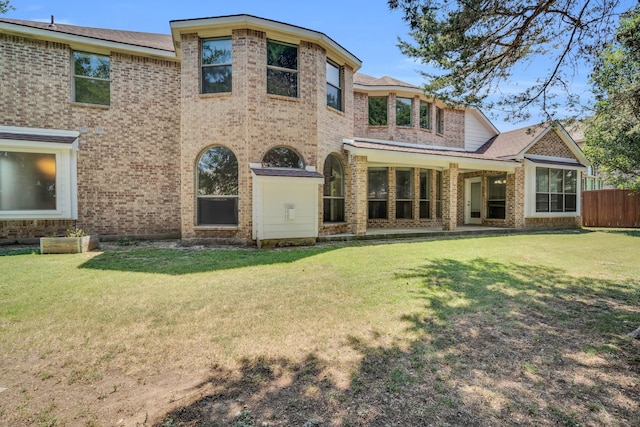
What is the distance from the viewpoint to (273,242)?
9.47 meters

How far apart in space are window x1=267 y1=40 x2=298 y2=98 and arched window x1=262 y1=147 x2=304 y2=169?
1845 mm

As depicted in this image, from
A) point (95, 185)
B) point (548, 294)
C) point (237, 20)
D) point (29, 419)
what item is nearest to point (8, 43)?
point (95, 185)

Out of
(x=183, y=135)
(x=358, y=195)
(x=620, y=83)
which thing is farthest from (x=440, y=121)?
(x=183, y=135)

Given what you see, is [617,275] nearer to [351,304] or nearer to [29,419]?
[351,304]

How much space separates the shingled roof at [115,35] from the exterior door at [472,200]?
15.5 m

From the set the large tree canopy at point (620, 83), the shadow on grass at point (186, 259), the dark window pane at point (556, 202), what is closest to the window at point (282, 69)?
the shadow on grass at point (186, 259)

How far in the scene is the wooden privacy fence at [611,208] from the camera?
16672 millimetres

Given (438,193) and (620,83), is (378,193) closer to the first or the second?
(438,193)

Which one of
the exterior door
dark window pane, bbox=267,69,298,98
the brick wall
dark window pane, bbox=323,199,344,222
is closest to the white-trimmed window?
the brick wall

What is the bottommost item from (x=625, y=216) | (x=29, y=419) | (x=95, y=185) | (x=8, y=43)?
(x=29, y=419)

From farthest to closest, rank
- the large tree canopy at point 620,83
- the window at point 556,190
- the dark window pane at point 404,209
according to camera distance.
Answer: the window at point 556,190, the dark window pane at point 404,209, the large tree canopy at point 620,83

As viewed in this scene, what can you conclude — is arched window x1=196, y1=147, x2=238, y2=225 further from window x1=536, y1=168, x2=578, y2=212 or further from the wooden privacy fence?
Answer: the wooden privacy fence

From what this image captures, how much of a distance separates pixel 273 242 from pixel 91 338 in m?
6.21

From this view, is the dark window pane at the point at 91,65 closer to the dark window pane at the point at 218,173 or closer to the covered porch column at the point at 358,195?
the dark window pane at the point at 218,173
